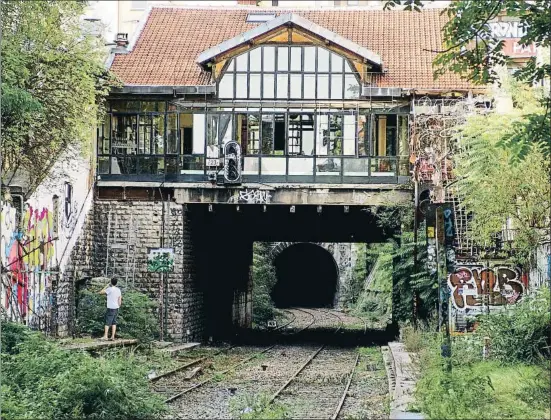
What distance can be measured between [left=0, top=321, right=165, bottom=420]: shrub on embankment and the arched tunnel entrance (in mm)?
44221

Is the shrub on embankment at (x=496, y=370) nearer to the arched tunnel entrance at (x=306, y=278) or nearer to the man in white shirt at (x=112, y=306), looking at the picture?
the man in white shirt at (x=112, y=306)

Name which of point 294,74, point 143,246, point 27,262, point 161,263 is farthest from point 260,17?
point 27,262

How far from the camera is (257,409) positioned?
13.7 metres

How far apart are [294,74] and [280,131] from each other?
5.43 ft

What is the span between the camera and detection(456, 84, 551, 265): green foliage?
1783 cm

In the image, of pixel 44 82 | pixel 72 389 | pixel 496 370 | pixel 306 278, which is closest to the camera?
pixel 72 389

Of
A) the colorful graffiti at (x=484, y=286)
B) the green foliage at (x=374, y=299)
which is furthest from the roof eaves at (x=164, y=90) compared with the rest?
the green foliage at (x=374, y=299)

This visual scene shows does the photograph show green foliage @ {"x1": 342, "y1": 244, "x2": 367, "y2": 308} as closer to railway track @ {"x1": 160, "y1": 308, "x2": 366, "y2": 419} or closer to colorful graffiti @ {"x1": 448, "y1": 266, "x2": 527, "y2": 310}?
railway track @ {"x1": 160, "y1": 308, "x2": 366, "y2": 419}

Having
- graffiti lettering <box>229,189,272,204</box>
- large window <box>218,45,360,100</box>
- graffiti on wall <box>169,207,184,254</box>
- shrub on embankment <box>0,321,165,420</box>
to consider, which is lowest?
shrub on embankment <box>0,321,165,420</box>

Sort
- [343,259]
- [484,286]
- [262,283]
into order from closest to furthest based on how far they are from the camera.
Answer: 1. [484,286]
2. [262,283]
3. [343,259]

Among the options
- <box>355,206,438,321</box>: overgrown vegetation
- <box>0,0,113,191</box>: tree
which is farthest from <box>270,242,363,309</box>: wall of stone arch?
<box>0,0,113,191</box>: tree

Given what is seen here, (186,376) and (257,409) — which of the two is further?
(186,376)

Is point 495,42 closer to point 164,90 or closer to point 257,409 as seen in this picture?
point 257,409

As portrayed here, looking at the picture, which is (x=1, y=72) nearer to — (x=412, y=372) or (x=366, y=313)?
(x=412, y=372)
